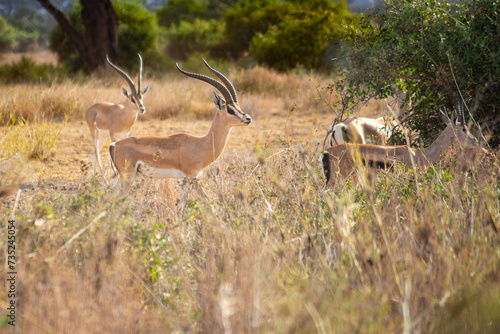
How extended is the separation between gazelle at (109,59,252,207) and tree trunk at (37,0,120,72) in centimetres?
1019

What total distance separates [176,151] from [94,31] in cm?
1096

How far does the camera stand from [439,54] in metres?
4.38

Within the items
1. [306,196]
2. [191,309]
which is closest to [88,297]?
[191,309]

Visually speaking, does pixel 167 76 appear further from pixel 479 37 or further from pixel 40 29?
pixel 40 29

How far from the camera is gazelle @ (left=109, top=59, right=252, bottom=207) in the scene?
453 centimetres

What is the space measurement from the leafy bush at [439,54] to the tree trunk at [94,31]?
35.4ft

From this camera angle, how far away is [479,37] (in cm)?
427

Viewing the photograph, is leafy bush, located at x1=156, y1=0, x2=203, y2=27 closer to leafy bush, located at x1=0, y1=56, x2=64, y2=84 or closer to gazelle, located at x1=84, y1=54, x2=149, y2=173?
leafy bush, located at x1=0, y1=56, x2=64, y2=84

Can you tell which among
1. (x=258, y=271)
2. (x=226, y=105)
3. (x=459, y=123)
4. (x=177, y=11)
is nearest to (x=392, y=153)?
(x=459, y=123)

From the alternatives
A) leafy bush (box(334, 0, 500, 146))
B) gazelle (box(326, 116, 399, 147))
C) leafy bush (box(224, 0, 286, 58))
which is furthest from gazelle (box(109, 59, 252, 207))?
leafy bush (box(224, 0, 286, 58))

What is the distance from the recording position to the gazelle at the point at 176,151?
4.53 m

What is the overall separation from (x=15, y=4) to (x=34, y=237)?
281 ft

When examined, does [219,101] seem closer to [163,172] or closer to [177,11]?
[163,172]

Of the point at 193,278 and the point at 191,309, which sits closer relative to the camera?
the point at 191,309
